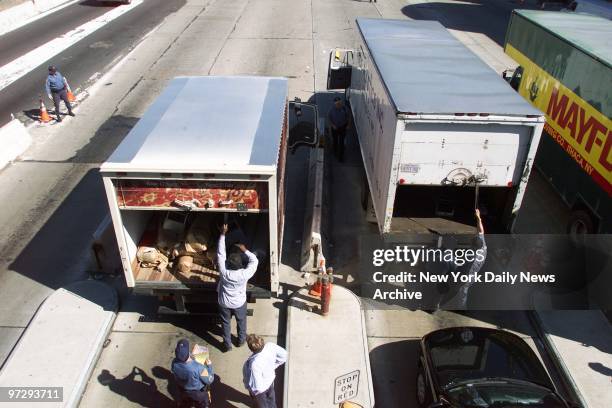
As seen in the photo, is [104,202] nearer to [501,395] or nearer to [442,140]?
[442,140]

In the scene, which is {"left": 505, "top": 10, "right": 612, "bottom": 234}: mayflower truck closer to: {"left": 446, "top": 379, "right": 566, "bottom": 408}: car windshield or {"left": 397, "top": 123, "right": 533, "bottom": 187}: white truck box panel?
{"left": 397, "top": 123, "right": 533, "bottom": 187}: white truck box panel

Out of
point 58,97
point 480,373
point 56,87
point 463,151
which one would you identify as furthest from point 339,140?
point 58,97

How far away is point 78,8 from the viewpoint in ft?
103

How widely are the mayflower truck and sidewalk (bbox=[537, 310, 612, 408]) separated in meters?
1.68

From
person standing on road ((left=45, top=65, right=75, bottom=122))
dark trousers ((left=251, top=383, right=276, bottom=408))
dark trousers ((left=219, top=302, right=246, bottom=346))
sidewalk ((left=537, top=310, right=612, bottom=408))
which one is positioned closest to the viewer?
dark trousers ((left=251, top=383, right=276, bottom=408))

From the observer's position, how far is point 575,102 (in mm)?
10258

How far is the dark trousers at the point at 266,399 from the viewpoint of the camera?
20.1 feet

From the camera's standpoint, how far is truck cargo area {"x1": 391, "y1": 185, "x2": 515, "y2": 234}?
8789 millimetres

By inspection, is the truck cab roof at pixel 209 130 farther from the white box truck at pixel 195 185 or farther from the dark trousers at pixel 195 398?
the dark trousers at pixel 195 398

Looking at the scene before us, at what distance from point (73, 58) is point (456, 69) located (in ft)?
58.1

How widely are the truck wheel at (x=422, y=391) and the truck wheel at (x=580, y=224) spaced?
4845mm

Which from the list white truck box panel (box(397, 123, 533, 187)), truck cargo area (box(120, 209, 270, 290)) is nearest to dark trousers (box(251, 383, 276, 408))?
truck cargo area (box(120, 209, 270, 290))

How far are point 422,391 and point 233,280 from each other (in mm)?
2978

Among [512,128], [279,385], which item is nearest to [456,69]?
[512,128]
